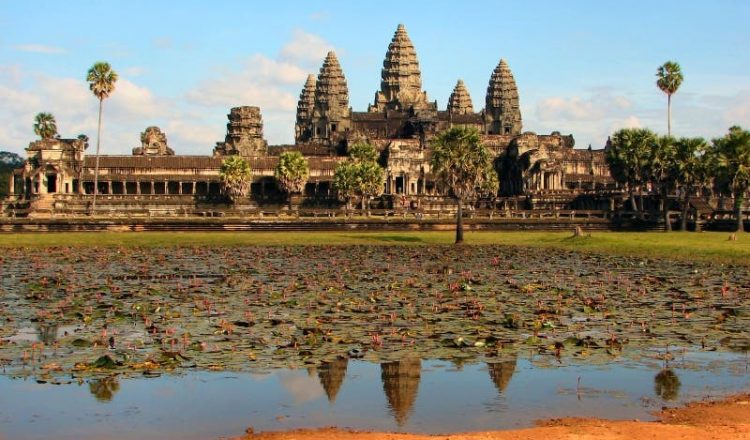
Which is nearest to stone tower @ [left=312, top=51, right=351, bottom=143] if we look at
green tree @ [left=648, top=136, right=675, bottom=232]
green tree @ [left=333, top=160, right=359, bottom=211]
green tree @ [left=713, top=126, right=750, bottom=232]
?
green tree @ [left=333, top=160, right=359, bottom=211]

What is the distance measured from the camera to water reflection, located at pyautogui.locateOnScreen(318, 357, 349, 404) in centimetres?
1473

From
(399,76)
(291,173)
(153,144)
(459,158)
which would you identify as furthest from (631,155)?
(399,76)

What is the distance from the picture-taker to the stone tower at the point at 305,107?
169 metres

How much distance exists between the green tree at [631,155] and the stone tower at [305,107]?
308 ft

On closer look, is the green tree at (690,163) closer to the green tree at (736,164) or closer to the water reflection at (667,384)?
the green tree at (736,164)

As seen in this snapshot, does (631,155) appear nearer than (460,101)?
Yes

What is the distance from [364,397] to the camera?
47.2ft

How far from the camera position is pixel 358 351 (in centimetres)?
1739

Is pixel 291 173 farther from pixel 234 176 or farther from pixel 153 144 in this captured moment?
pixel 153 144

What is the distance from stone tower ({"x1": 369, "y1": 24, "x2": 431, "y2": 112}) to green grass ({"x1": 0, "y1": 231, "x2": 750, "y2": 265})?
99462mm

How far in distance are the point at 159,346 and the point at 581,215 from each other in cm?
6519

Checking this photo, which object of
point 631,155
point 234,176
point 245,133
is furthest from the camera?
point 245,133

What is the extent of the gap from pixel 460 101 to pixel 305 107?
27.4 m

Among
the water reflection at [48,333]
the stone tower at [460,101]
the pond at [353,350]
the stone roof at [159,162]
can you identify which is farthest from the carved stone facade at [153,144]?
the water reflection at [48,333]
